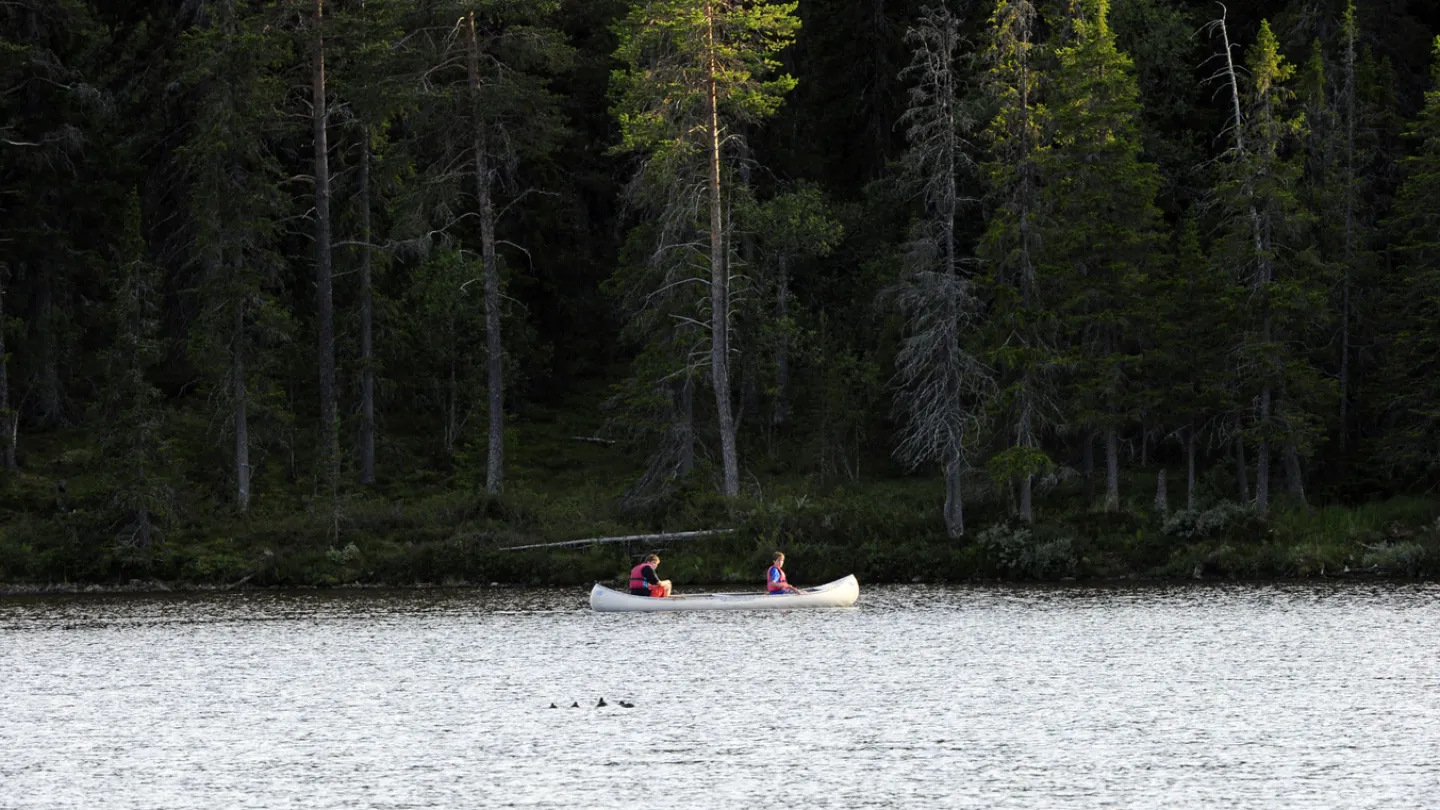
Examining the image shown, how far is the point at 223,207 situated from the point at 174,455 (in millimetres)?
7873

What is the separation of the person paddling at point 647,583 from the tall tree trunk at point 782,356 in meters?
17.2

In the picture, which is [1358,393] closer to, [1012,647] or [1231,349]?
[1231,349]

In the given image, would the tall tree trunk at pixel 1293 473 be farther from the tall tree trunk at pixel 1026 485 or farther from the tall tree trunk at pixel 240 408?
the tall tree trunk at pixel 240 408

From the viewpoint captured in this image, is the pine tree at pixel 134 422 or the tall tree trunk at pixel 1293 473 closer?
the pine tree at pixel 134 422

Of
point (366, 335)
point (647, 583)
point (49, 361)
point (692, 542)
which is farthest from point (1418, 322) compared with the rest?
point (49, 361)

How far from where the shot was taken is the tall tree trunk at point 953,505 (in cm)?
4900

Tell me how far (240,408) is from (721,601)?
1758 centimetres

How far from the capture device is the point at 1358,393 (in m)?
55.2

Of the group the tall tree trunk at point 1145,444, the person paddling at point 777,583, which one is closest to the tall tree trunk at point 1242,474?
the tall tree trunk at point 1145,444

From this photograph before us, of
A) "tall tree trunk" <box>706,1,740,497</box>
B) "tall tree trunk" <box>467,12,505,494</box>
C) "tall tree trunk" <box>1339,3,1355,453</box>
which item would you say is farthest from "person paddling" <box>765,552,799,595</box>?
"tall tree trunk" <box>1339,3,1355,453</box>

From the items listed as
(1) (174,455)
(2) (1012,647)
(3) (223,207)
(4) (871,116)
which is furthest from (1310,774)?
(4) (871,116)

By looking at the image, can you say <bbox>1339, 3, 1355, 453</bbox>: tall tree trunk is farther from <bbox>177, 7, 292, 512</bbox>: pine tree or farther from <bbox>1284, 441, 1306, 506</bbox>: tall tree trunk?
<bbox>177, 7, 292, 512</bbox>: pine tree

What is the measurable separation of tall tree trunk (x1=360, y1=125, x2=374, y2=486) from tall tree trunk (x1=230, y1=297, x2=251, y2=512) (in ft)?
15.6

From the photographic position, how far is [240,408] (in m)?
51.9
